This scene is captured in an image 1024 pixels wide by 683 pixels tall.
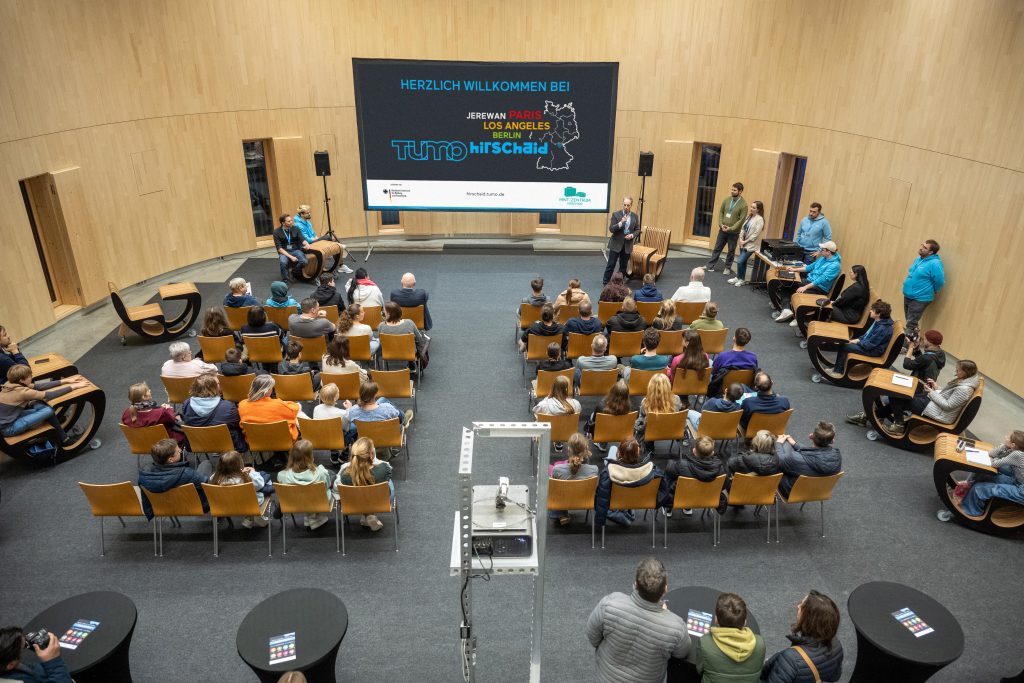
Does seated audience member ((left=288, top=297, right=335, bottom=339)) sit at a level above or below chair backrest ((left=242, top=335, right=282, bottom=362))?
above

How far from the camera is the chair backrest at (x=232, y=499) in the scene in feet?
19.5

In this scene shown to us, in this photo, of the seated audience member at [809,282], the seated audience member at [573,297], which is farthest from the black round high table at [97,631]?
the seated audience member at [809,282]

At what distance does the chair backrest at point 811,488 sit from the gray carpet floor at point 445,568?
1.50 feet

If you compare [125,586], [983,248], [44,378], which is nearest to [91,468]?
[44,378]

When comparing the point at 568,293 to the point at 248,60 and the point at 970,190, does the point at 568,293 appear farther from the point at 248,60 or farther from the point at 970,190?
the point at 248,60

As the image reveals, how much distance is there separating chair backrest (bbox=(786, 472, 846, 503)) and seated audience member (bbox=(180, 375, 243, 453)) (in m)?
5.39

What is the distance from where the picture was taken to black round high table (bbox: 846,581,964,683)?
4.31 meters

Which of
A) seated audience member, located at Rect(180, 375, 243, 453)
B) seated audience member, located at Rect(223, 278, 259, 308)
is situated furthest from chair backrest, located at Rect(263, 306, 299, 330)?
seated audience member, located at Rect(180, 375, 243, 453)

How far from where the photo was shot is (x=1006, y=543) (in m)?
6.61

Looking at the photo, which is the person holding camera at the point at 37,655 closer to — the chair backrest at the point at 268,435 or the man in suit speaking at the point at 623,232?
the chair backrest at the point at 268,435

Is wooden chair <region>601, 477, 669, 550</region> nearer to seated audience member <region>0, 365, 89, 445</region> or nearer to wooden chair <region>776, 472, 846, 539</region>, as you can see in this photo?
wooden chair <region>776, 472, 846, 539</region>

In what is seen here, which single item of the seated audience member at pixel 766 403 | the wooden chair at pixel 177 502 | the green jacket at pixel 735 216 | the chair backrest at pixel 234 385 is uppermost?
the green jacket at pixel 735 216

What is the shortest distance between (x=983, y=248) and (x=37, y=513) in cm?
1153

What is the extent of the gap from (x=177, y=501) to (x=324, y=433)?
1.45 meters
